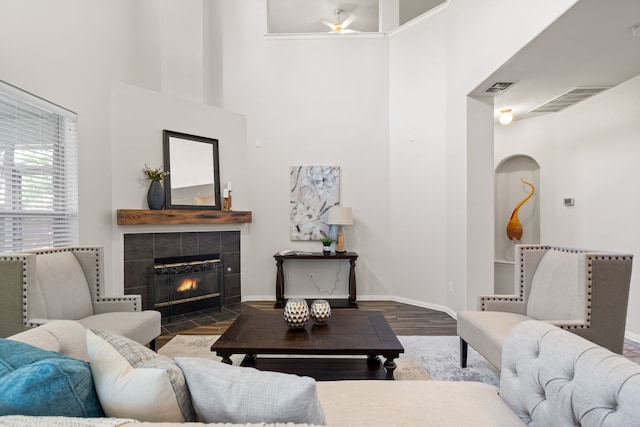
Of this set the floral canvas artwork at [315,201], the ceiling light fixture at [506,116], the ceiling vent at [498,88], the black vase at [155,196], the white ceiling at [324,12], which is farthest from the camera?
the white ceiling at [324,12]

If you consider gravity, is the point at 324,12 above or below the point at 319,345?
above

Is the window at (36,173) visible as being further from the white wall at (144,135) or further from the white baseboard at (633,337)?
the white baseboard at (633,337)

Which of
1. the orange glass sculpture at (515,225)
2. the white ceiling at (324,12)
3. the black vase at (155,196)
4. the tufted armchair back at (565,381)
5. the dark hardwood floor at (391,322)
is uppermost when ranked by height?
the white ceiling at (324,12)

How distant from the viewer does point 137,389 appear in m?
0.82

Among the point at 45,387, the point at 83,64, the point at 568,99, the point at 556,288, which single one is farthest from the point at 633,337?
the point at 83,64

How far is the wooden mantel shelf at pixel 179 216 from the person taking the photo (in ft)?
12.1

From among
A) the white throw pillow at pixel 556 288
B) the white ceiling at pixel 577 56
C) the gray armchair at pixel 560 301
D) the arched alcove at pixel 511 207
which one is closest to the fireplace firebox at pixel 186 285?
the gray armchair at pixel 560 301

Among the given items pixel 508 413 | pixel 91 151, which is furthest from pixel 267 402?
pixel 91 151

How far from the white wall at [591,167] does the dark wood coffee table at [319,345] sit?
112 inches

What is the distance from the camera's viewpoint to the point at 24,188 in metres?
2.65

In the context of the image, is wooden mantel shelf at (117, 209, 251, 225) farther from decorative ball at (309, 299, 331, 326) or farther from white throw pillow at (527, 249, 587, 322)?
white throw pillow at (527, 249, 587, 322)

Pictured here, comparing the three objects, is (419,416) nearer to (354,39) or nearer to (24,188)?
(24,188)

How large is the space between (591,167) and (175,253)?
5035 millimetres

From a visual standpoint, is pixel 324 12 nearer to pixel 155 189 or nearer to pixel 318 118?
pixel 318 118
